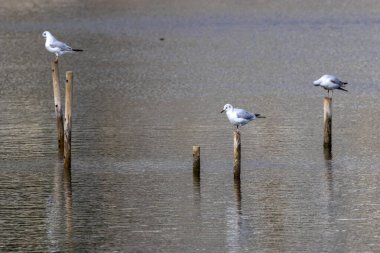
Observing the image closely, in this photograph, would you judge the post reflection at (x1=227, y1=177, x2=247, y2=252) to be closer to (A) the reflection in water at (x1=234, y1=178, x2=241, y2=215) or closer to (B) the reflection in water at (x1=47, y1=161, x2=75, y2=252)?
(A) the reflection in water at (x1=234, y1=178, x2=241, y2=215)

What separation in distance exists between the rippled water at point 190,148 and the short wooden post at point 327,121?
0.51 m

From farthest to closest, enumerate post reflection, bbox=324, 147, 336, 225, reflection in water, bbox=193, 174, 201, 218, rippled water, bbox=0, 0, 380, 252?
1. reflection in water, bbox=193, 174, 201, 218
2. post reflection, bbox=324, 147, 336, 225
3. rippled water, bbox=0, 0, 380, 252

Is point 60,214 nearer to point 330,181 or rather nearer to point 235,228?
point 235,228

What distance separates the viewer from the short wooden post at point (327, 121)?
114ft

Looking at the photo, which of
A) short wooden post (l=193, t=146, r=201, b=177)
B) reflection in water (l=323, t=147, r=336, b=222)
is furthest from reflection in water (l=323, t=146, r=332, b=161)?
short wooden post (l=193, t=146, r=201, b=177)

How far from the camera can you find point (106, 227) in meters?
27.0

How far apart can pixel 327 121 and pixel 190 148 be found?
13.5ft

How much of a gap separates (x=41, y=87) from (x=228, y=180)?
73.1ft

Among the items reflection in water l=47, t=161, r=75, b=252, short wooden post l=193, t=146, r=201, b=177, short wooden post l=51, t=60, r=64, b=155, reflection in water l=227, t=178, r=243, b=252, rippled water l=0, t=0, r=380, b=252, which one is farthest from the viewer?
short wooden post l=51, t=60, r=64, b=155

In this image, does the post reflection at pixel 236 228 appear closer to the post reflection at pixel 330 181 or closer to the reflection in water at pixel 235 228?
the reflection in water at pixel 235 228

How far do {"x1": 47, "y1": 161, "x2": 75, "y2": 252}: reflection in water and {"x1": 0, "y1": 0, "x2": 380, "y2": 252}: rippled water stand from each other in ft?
0.15

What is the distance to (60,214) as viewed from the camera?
28.5m

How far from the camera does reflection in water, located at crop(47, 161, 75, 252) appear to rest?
25828 millimetres

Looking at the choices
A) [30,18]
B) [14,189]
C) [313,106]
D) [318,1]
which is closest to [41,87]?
[313,106]
